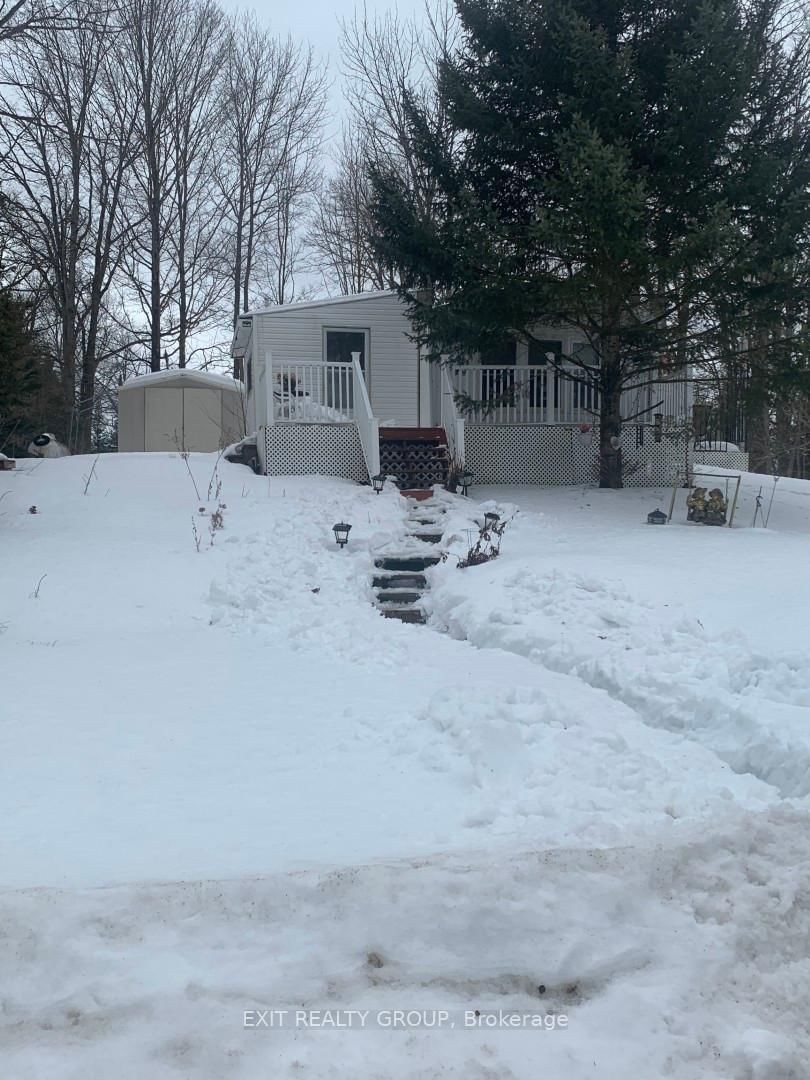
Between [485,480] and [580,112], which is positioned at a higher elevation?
[580,112]

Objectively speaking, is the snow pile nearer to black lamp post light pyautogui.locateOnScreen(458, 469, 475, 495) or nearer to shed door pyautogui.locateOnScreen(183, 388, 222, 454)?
black lamp post light pyautogui.locateOnScreen(458, 469, 475, 495)

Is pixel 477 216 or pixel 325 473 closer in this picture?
pixel 477 216

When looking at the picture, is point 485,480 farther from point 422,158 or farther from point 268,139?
point 268,139

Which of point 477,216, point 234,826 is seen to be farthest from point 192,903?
point 477,216

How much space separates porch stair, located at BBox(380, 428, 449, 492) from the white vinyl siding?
247cm

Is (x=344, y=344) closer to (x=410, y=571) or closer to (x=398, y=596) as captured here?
(x=410, y=571)

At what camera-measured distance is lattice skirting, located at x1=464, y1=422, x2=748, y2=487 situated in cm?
1546

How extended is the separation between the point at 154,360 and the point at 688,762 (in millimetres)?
26056

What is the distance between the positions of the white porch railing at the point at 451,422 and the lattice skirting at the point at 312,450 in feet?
4.72

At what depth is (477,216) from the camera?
12.9 m

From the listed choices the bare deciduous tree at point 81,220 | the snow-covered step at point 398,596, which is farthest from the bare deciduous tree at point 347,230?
the snow-covered step at point 398,596

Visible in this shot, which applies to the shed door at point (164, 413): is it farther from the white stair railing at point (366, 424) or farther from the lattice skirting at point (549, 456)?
the lattice skirting at point (549, 456)

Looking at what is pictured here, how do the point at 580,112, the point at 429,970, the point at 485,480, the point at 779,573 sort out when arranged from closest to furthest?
the point at 429,970 < the point at 779,573 < the point at 580,112 < the point at 485,480

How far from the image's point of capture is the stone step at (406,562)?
10117mm
